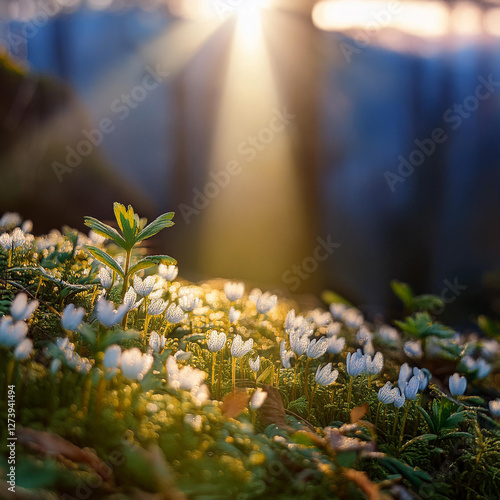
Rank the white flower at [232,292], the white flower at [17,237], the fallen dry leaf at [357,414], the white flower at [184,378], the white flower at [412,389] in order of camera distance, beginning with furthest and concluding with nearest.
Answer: the white flower at [232,292] → the white flower at [17,237] → the white flower at [412,389] → the fallen dry leaf at [357,414] → the white flower at [184,378]

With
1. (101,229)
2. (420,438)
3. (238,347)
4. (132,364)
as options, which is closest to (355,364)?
(420,438)

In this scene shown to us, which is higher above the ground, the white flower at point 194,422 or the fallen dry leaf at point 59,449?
the white flower at point 194,422

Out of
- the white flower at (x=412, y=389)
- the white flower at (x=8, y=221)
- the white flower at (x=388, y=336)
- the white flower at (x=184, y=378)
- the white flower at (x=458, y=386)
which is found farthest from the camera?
the white flower at (x=388, y=336)

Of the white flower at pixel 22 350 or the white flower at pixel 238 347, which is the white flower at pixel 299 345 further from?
the white flower at pixel 22 350

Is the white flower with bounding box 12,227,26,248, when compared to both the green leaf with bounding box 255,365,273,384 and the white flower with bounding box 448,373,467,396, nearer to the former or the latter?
the green leaf with bounding box 255,365,273,384

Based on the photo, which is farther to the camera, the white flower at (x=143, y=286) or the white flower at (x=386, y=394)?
the white flower at (x=143, y=286)

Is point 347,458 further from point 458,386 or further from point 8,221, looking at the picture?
point 8,221

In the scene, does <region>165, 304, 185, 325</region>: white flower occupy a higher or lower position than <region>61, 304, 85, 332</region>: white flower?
higher

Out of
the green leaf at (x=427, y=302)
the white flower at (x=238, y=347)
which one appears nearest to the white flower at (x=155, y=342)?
the white flower at (x=238, y=347)

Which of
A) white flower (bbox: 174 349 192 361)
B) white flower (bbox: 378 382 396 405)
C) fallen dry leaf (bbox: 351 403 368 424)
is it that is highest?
white flower (bbox: 174 349 192 361)

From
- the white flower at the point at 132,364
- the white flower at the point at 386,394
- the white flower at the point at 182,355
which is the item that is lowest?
the white flower at the point at 386,394

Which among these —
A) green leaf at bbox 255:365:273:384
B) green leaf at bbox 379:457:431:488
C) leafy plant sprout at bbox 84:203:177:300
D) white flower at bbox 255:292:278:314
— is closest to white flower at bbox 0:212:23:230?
leafy plant sprout at bbox 84:203:177:300

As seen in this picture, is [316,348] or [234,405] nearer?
[234,405]
